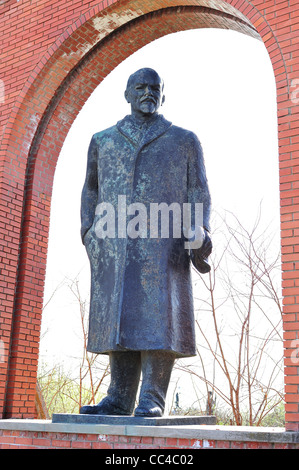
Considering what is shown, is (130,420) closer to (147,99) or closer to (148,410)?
(148,410)

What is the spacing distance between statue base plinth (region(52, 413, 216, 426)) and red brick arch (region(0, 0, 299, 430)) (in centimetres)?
216

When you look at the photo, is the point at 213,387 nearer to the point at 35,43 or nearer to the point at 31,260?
the point at 31,260

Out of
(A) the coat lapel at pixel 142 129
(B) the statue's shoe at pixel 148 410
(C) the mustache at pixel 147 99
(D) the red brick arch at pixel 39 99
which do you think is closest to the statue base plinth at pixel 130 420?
(B) the statue's shoe at pixel 148 410

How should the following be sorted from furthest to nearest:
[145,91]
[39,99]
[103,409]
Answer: [39,99] < [145,91] < [103,409]

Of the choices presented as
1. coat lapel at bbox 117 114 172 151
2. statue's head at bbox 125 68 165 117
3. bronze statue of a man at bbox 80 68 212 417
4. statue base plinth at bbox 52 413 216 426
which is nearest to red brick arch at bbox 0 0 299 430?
statue's head at bbox 125 68 165 117

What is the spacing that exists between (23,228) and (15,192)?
42 centimetres

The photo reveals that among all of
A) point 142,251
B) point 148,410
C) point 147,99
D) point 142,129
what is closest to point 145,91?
point 147,99

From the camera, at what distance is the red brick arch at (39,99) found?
18.8ft

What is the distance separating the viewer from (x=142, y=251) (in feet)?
12.1

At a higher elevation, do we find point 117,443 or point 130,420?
point 130,420

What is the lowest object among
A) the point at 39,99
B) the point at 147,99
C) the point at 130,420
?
the point at 130,420

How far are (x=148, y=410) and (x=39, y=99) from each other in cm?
414

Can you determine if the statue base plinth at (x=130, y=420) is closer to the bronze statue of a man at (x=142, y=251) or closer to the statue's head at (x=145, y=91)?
the bronze statue of a man at (x=142, y=251)

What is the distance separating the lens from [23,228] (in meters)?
6.06
